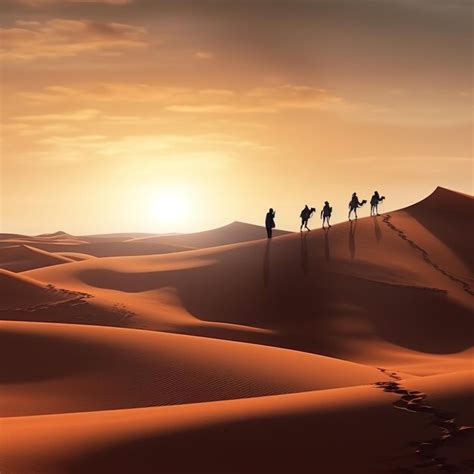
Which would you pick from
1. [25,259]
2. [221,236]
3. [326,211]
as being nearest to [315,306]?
[326,211]

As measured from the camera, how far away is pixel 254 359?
15.6 m

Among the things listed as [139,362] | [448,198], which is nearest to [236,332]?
[139,362]

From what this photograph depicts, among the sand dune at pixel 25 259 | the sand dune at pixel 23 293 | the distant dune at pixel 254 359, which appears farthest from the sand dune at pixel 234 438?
the sand dune at pixel 25 259

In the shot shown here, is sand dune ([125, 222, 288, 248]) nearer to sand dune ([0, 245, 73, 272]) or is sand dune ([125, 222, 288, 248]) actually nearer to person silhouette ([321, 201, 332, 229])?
sand dune ([0, 245, 73, 272])

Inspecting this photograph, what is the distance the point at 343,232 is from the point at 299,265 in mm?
4994

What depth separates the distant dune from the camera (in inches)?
357

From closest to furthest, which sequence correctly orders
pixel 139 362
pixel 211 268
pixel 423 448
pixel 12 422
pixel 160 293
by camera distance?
1. pixel 423 448
2. pixel 12 422
3. pixel 139 362
4. pixel 160 293
5. pixel 211 268

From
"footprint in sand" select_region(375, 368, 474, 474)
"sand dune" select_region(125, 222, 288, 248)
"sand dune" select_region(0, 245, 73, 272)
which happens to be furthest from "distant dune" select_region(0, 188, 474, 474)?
"sand dune" select_region(125, 222, 288, 248)

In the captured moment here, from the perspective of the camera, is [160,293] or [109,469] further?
[160,293]

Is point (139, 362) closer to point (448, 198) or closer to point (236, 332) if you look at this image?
point (236, 332)

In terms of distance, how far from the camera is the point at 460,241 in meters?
36.9

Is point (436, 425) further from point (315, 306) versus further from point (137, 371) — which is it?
point (315, 306)

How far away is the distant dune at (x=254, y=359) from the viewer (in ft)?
29.7

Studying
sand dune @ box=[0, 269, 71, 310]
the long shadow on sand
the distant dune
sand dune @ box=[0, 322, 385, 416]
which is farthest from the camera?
sand dune @ box=[0, 269, 71, 310]
